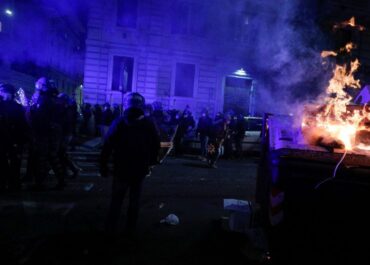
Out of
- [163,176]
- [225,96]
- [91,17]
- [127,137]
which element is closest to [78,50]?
[91,17]

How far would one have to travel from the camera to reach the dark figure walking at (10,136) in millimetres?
6328

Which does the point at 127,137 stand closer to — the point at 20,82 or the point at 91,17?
the point at 20,82

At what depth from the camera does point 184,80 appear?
22.4m

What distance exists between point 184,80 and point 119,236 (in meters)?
18.3

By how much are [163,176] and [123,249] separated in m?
4.79

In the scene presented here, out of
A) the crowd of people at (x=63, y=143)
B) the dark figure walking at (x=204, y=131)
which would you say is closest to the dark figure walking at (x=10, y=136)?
the crowd of people at (x=63, y=143)

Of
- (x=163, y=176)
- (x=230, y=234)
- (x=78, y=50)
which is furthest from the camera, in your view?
(x=78, y=50)

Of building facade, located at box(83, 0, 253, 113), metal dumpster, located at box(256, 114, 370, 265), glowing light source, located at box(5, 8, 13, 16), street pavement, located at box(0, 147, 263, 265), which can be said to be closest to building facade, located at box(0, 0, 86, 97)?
glowing light source, located at box(5, 8, 13, 16)

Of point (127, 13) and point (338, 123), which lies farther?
point (127, 13)

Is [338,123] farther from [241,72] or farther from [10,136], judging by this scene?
[241,72]

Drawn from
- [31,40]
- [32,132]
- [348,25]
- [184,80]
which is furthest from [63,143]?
[348,25]

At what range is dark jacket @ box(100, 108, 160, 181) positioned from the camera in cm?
436

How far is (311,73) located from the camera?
1894 cm

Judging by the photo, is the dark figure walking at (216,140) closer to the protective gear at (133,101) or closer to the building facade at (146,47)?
the protective gear at (133,101)
